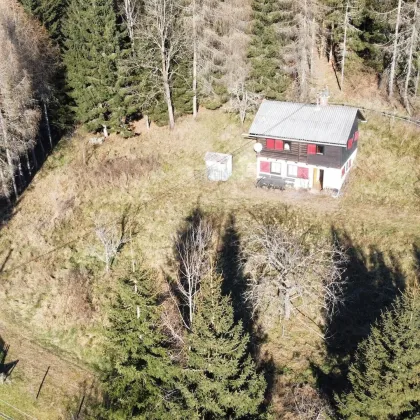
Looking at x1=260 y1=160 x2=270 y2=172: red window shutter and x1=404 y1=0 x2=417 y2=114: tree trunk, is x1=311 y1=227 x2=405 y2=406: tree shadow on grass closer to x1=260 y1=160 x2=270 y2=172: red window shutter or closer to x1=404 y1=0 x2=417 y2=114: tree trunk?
x1=260 y1=160 x2=270 y2=172: red window shutter

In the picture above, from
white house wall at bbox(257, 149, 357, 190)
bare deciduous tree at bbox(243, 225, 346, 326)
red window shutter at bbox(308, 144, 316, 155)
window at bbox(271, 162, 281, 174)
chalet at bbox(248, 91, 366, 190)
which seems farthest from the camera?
window at bbox(271, 162, 281, 174)

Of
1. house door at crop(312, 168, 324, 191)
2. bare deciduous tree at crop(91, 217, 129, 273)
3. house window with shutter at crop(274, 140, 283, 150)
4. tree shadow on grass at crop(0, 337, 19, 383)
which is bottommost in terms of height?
tree shadow on grass at crop(0, 337, 19, 383)

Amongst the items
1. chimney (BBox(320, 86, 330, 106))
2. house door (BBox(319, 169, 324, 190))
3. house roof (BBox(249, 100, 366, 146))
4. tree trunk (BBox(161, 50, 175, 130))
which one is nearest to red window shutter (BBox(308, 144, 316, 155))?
house roof (BBox(249, 100, 366, 146))

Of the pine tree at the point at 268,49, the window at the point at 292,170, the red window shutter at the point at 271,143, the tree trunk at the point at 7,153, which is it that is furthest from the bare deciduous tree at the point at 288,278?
the tree trunk at the point at 7,153

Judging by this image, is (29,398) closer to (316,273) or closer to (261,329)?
(261,329)

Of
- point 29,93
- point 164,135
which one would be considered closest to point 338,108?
point 164,135

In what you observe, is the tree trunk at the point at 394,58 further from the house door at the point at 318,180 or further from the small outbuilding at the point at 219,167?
the small outbuilding at the point at 219,167

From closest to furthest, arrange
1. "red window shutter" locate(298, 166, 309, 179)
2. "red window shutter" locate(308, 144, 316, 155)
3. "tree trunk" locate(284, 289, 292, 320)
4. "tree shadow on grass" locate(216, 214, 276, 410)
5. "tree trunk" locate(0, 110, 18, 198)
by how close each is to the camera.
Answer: "tree shadow on grass" locate(216, 214, 276, 410) → "tree trunk" locate(284, 289, 292, 320) → "red window shutter" locate(308, 144, 316, 155) → "tree trunk" locate(0, 110, 18, 198) → "red window shutter" locate(298, 166, 309, 179)
